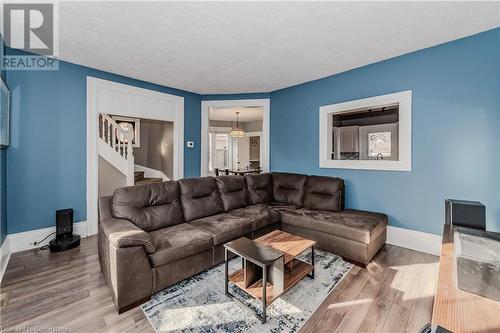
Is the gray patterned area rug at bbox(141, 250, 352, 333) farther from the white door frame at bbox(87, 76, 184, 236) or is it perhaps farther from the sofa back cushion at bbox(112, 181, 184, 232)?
the white door frame at bbox(87, 76, 184, 236)

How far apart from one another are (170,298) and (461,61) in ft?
13.4

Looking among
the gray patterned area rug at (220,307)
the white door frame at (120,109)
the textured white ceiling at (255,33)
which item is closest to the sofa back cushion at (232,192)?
the gray patterned area rug at (220,307)

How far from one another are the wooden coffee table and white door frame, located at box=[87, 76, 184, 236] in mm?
2792

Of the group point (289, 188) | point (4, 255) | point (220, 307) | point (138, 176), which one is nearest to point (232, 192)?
point (289, 188)

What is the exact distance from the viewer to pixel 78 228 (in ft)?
10.6

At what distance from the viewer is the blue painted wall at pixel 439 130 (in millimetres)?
2342

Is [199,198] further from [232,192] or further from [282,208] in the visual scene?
[282,208]

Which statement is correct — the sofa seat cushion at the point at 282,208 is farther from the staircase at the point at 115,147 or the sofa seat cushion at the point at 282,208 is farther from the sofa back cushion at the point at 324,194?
the staircase at the point at 115,147

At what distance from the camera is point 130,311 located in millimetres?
1720

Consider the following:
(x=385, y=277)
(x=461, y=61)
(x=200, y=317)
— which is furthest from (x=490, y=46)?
(x=200, y=317)

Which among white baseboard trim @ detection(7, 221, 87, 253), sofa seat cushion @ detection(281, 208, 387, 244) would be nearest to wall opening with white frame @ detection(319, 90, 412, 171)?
sofa seat cushion @ detection(281, 208, 387, 244)

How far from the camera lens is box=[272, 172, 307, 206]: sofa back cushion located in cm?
365

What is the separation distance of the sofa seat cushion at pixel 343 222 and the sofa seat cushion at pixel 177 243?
52.6 inches

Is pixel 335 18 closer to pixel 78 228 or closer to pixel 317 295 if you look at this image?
pixel 317 295
